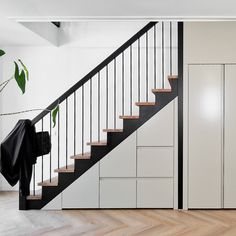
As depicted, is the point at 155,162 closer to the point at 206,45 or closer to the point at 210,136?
the point at 210,136

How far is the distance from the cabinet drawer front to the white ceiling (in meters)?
1.74

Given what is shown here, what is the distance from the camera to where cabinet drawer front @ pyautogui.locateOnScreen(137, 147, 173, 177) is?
15.9 ft

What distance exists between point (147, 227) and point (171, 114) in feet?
5.09

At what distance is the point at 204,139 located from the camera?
15.9 ft

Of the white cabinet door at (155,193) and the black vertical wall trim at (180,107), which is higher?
the black vertical wall trim at (180,107)

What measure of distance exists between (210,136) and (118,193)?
1462mm

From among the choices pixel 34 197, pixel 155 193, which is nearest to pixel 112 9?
pixel 155 193

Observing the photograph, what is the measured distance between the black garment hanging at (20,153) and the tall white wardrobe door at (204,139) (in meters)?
2.07

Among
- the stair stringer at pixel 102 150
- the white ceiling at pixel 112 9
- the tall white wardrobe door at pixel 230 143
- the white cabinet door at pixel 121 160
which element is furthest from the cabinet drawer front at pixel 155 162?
the white ceiling at pixel 112 9

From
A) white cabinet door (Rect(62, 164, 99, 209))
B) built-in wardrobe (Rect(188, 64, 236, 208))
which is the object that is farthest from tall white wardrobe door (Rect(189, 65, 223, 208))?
white cabinet door (Rect(62, 164, 99, 209))

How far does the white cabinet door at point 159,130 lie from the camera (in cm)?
484

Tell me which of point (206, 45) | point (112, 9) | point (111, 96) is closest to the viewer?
point (112, 9)

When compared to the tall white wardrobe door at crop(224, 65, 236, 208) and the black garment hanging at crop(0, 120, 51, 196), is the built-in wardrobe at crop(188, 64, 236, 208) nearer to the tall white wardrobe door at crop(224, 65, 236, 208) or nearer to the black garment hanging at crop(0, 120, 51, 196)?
the tall white wardrobe door at crop(224, 65, 236, 208)

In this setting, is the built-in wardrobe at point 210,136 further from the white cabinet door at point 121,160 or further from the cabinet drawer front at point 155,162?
the white cabinet door at point 121,160
